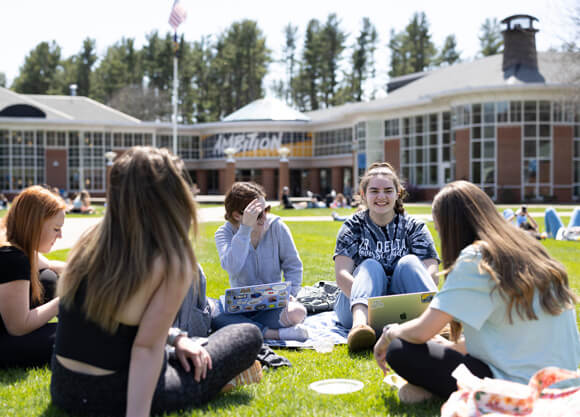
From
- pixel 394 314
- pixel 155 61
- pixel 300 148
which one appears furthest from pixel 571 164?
pixel 155 61

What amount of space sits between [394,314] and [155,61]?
213 ft

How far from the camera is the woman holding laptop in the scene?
443 cm

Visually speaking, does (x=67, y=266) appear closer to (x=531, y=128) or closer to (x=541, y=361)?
(x=541, y=361)

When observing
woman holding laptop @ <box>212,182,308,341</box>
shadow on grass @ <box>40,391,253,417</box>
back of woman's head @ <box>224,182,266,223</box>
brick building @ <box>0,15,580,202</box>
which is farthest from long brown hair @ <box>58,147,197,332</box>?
brick building @ <box>0,15,580,202</box>

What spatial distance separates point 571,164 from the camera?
1265 inches

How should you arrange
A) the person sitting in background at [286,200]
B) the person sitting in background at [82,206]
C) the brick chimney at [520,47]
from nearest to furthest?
the person sitting in background at [82,206] < the person sitting in background at [286,200] < the brick chimney at [520,47]

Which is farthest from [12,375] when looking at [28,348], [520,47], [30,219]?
[520,47]

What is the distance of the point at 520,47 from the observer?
109 feet

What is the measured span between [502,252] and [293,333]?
2.42 metres

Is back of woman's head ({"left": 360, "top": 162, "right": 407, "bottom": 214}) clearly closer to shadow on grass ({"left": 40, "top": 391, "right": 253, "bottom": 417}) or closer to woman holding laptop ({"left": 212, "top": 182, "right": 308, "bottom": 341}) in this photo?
woman holding laptop ({"left": 212, "top": 182, "right": 308, "bottom": 341})

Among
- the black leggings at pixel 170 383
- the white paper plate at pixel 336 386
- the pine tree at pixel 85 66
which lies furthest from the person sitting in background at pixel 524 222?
the pine tree at pixel 85 66

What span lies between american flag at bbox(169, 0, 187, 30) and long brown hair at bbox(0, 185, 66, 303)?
24576mm

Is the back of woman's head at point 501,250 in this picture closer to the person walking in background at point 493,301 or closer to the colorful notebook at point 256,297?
the person walking in background at point 493,301

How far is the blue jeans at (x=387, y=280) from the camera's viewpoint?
4258 millimetres
